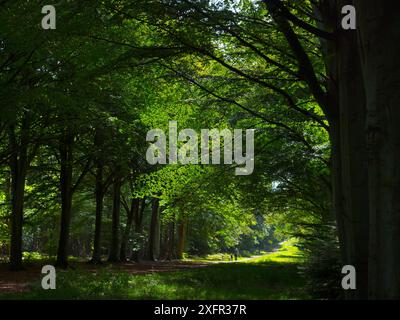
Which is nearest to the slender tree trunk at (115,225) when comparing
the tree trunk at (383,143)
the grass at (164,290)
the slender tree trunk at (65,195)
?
the slender tree trunk at (65,195)

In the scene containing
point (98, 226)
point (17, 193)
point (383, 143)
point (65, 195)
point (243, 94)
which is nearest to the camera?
point (383, 143)

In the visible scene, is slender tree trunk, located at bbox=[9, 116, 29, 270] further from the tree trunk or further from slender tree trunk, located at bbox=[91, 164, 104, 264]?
the tree trunk

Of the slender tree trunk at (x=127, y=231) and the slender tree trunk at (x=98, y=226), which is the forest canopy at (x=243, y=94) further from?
the slender tree trunk at (x=127, y=231)

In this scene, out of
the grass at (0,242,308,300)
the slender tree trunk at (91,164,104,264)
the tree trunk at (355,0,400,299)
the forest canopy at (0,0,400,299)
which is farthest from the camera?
the slender tree trunk at (91,164,104,264)

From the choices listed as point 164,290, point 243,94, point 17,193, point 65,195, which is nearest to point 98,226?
point 65,195

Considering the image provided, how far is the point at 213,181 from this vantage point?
49.5ft

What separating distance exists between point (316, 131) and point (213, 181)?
3.98 m

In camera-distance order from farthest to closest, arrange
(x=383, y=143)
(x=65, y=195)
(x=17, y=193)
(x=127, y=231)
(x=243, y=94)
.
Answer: (x=127, y=231) < (x=65, y=195) < (x=17, y=193) < (x=243, y=94) < (x=383, y=143)

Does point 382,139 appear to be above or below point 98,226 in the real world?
above

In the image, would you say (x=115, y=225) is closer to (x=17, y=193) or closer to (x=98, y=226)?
(x=98, y=226)

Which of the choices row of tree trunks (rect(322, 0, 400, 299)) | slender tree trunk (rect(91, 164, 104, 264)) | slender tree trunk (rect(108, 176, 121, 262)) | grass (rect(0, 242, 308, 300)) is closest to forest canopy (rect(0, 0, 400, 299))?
Result: row of tree trunks (rect(322, 0, 400, 299))

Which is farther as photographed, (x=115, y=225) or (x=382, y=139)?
(x=115, y=225)

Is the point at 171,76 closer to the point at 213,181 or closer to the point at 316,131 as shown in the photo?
the point at 213,181

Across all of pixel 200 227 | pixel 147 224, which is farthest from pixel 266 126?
pixel 147 224
